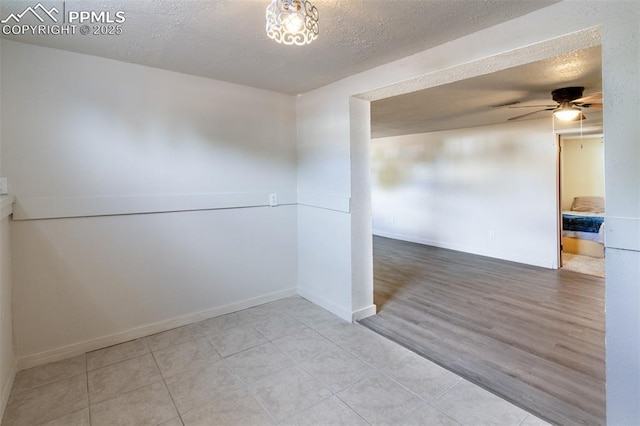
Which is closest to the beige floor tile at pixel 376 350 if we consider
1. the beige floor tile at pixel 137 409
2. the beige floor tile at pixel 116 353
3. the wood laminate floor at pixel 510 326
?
the wood laminate floor at pixel 510 326

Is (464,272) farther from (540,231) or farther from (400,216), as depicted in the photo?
(400,216)

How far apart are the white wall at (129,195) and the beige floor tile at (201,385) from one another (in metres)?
0.77

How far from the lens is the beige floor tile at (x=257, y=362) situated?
2039 mm

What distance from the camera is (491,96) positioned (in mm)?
3217

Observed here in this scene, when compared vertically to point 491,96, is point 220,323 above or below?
below

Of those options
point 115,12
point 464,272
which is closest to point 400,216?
point 464,272

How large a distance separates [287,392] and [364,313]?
1170 millimetres

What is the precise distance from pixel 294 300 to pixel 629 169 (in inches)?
106

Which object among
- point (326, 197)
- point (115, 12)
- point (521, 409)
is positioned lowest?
point (521, 409)

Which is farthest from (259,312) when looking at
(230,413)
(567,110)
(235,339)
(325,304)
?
(567,110)

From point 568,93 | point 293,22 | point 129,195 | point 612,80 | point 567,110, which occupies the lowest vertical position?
point 129,195

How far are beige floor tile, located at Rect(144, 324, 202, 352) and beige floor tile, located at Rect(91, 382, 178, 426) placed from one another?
1.70ft

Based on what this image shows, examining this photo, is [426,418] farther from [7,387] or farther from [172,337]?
[7,387]

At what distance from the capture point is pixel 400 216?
6.44 meters
